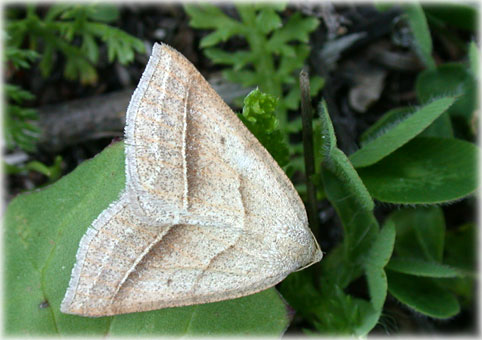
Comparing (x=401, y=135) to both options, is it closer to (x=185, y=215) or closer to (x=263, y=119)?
(x=263, y=119)

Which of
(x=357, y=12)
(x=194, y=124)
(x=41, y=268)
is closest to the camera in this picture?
(x=194, y=124)

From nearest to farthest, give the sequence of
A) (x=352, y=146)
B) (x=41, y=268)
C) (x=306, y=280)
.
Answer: (x=41, y=268) < (x=306, y=280) < (x=352, y=146)

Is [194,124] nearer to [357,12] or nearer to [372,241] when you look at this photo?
[372,241]

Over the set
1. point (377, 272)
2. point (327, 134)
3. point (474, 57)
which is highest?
point (474, 57)

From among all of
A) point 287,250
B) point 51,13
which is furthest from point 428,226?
point 51,13

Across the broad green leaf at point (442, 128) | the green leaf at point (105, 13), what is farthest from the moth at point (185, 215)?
the green leaf at point (105, 13)

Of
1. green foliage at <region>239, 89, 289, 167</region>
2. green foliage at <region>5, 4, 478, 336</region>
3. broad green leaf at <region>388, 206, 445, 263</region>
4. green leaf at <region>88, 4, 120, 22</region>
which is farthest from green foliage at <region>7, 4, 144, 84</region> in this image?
broad green leaf at <region>388, 206, 445, 263</region>

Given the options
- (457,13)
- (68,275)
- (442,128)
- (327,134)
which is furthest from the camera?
(457,13)

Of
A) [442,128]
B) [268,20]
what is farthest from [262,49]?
[442,128]

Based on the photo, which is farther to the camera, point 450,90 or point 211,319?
point 450,90
